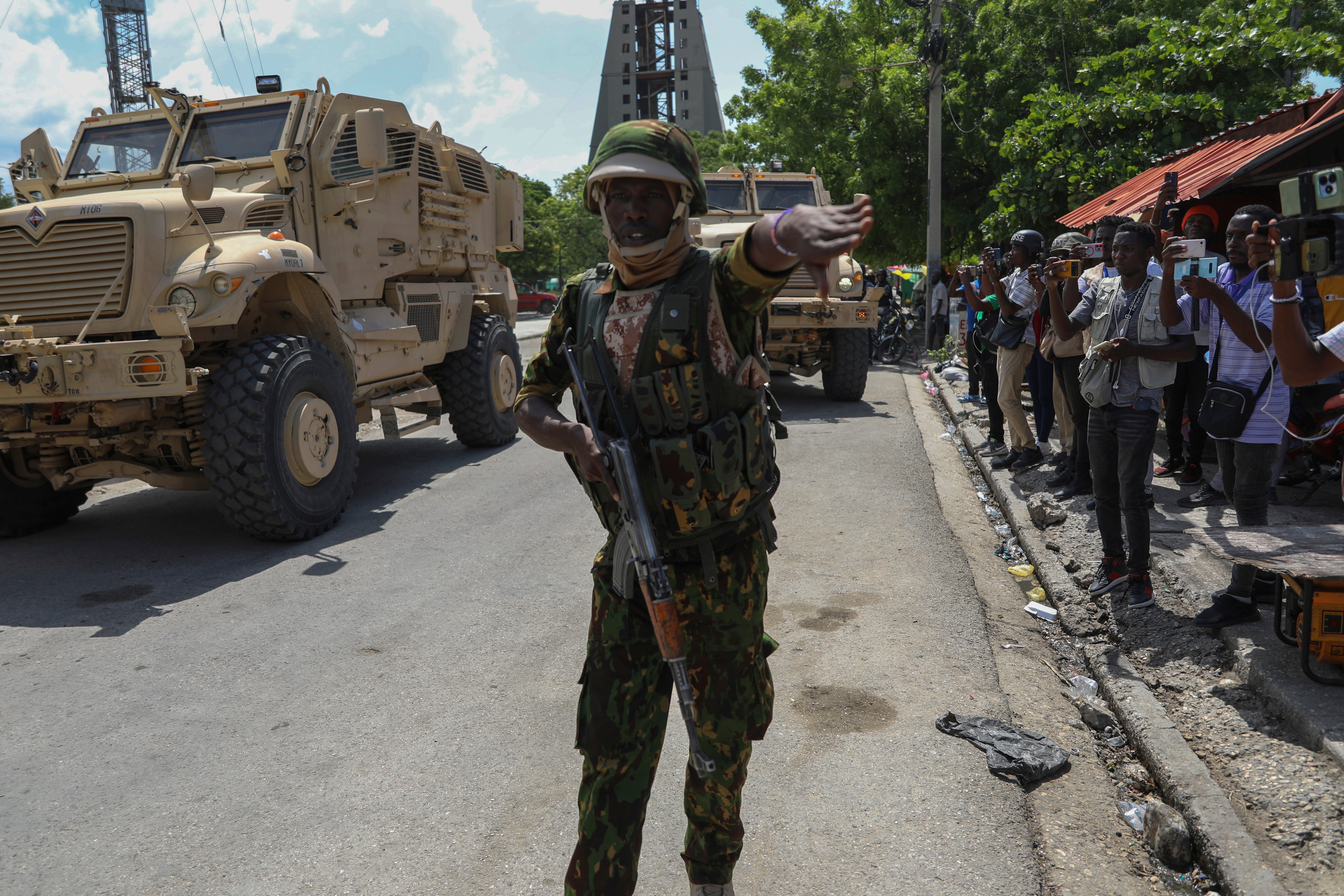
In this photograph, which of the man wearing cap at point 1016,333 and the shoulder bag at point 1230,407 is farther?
the man wearing cap at point 1016,333

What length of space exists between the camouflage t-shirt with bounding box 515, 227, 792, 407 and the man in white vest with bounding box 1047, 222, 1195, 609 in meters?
2.58

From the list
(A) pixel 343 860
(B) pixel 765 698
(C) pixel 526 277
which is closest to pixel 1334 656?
(B) pixel 765 698

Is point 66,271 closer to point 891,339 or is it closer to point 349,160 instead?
point 349,160

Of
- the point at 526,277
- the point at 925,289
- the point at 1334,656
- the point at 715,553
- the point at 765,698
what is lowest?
the point at 1334,656

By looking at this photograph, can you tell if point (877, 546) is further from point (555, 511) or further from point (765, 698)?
point (765, 698)

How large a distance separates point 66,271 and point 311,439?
1583 mm

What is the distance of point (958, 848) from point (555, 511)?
13.7 ft

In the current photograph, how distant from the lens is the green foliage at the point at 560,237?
44.3 m

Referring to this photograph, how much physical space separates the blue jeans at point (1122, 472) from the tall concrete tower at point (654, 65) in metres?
74.5

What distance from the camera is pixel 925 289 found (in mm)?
18297

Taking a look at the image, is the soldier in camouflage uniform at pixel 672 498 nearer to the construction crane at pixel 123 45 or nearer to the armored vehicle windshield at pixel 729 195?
the armored vehicle windshield at pixel 729 195

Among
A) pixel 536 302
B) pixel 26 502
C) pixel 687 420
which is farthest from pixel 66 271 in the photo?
pixel 536 302

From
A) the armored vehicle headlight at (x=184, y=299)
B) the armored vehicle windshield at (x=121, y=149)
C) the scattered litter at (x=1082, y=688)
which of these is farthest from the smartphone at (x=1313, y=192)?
the armored vehicle windshield at (x=121, y=149)

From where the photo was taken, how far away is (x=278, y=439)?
5434 millimetres
